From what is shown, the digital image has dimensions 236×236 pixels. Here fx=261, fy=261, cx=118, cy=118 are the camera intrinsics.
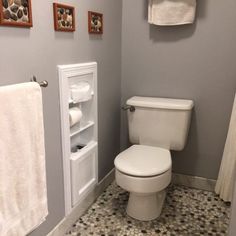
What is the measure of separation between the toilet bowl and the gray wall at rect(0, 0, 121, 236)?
37 cm

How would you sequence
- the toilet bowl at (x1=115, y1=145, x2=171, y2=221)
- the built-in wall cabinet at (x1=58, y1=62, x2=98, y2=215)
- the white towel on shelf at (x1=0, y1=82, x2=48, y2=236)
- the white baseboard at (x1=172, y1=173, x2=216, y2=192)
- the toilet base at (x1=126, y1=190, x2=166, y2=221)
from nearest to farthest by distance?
the white towel on shelf at (x1=0, y1=82, x2=48, y2=236) → the built-in wall cabinet at (x1=58, y1=62, x2=98, y2=215) → the toilet bowl at (x1=115, y1=145, x2=171, y2=221) → the toilet base at (x1=126, y1=190, x2=166, y2=221) → the white baseboard at (x1=172, y1=173, x2=216, y2=192)

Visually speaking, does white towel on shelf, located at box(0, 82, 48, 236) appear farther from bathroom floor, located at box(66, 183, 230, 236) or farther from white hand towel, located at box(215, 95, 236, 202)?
white hand towel, located at box(215, 95, 236, 202)

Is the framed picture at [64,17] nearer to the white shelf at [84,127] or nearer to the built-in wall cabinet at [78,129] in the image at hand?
the built-in wall cabinet at [78,129]

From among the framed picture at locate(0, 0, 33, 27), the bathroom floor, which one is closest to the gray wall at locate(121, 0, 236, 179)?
the bathroom floor

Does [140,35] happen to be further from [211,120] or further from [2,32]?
[2,32]

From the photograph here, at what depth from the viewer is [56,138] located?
151 cm

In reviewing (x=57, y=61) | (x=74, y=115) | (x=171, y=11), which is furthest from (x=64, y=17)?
(x=171, y=11)

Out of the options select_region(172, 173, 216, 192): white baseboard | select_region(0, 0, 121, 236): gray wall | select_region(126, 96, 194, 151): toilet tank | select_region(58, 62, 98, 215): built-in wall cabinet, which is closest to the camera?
select_region(0, 0, 121, 236): gray wall

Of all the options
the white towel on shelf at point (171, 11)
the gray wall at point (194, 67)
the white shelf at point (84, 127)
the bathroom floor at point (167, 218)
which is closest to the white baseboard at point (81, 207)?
the bathroom floor at point (167, 218)

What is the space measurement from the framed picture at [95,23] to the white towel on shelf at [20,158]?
0.71m

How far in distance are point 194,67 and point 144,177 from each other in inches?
37.7

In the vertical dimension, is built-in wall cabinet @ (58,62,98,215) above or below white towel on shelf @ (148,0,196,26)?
below

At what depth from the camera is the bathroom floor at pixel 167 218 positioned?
5.70 feet

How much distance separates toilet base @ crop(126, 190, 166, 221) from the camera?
1817 mm
